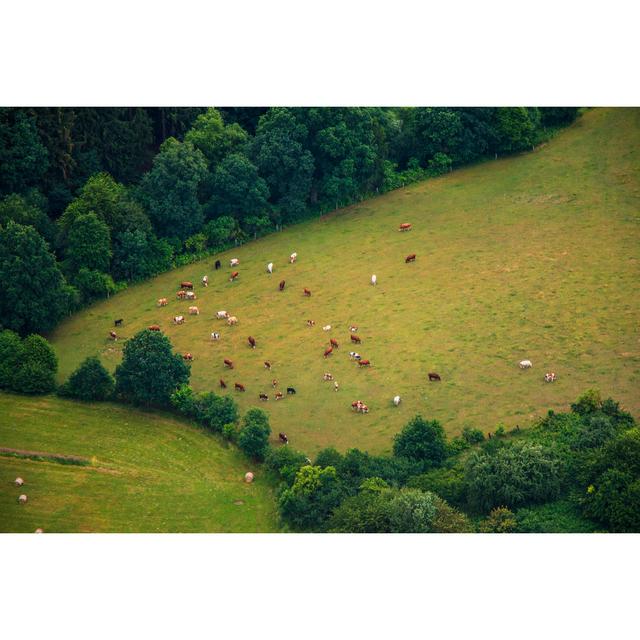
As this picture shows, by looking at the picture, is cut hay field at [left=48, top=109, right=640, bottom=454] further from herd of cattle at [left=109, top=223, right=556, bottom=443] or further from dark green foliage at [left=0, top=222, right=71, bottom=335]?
dark green foliage at [left=0, top=222, right=71, bottom=335]

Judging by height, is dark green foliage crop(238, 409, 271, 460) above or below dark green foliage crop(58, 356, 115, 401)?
below

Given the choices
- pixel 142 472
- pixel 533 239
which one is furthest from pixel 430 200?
pixel 142 472

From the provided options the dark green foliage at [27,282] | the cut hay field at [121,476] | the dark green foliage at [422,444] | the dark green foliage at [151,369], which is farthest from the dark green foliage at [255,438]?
the dark green foliage at [27,282]

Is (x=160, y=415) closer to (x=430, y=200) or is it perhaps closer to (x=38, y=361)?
(x=38, y=361)

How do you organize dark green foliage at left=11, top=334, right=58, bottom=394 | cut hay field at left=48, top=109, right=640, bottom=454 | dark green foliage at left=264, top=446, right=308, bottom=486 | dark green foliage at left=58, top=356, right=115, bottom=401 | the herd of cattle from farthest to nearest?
dark green foliage at left=11, top=334, right=58, bottom=394 < dark green foliage at left=58, top=356, right=115, bottom=401 < the herd of cattle < cut hay field at left=48, top=109, right=640, bottom=454 < dark green foliage at left=264, top=446, right=308, bottom=486

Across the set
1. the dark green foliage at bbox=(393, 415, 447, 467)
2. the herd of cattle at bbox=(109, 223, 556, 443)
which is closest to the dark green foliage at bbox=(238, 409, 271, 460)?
the herd of cattle at bbox=(109, 223, 556, 443)

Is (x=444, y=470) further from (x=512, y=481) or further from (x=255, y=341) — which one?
(x=255, y=341)

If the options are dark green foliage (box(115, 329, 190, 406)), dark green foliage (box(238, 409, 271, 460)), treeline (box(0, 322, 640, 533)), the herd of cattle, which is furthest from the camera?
the herd of cattle
